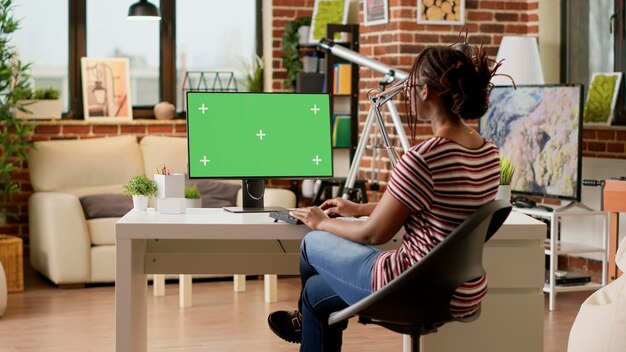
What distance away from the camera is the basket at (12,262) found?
19.9 ft

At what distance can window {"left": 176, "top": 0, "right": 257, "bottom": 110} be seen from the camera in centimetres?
775

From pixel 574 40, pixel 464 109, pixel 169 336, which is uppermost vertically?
pixel 574 40

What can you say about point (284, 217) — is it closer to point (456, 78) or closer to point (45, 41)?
point (456, 78)

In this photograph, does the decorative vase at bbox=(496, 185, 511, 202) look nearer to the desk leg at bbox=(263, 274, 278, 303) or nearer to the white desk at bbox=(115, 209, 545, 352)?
the white desk at bbox=(115, 209, 545, 352)

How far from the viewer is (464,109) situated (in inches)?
113

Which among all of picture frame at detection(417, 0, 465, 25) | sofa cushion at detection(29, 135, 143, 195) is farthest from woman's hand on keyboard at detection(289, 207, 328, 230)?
sofa cushion at detection(29, 135, 143, 195)

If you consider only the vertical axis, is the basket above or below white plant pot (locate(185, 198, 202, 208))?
below

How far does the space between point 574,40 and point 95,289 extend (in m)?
3.42

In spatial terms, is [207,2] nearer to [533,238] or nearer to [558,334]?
[558,334]

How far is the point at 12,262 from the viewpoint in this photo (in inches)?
239

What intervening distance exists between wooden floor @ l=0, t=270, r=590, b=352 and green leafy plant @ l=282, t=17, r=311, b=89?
5.88 feet

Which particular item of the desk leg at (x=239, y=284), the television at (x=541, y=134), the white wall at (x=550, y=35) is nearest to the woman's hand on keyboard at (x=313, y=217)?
the television at (x=541, y=134)

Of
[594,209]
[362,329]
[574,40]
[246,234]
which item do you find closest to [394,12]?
[574,40]

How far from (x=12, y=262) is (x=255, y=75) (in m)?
2.47
